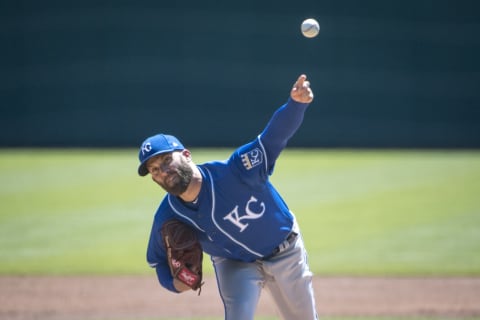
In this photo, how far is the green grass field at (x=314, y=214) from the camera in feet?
29.4

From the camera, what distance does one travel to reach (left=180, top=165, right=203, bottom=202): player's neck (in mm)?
4285

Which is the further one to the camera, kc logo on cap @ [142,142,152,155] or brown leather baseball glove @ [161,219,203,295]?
brown leather baseball glove @ [161,219,203,295]

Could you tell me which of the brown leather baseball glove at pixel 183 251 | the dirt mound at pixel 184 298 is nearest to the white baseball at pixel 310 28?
the brown leather baseball glove at pixel 183 251

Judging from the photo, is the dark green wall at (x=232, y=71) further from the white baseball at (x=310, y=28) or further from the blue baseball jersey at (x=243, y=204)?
the blue baseball jersey at (x=243, y=204)

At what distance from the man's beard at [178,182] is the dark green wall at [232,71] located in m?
15.9

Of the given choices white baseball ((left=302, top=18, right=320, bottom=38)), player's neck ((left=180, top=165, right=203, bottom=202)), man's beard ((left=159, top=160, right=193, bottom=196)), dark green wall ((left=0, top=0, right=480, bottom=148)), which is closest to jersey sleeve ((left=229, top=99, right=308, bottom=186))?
player's neck ((left=180, top=165, right=203, bottom=202))

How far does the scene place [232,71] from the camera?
20.4m

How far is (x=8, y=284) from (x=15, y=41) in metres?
13.5

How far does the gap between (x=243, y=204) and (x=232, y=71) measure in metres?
16.3

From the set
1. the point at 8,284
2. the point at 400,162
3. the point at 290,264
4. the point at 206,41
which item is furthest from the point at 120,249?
the point at 206,41

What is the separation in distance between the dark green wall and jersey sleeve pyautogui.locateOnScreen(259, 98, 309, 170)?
51.3 ft

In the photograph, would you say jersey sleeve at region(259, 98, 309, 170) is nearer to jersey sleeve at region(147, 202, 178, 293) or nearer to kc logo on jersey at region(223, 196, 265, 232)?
kc logo on jersey at region(223, 196, 265, 232)

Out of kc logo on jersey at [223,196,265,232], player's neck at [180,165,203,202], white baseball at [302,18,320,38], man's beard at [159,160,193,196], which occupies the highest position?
white baseball at [302,18,320,38]

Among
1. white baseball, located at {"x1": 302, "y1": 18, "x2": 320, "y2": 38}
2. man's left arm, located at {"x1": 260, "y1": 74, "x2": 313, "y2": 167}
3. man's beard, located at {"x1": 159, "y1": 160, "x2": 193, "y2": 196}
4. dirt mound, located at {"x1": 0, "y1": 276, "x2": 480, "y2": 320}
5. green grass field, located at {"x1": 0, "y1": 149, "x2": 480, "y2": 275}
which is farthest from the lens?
green grass field, located at {"x1": 0, "y1": 149, "x2": 480, "y2": 275}
